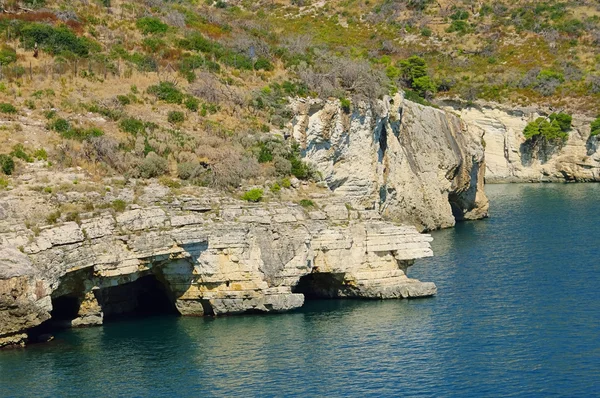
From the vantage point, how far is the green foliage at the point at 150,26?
219ft

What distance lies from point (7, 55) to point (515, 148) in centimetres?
7253

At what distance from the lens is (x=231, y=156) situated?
4909cm

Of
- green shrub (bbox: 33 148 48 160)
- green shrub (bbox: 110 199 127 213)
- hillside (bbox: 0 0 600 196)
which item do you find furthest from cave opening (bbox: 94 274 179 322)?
green shrub (bbox: 33 148 48 160)

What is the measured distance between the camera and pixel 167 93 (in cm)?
5603

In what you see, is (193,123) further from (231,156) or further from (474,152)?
(474,152)

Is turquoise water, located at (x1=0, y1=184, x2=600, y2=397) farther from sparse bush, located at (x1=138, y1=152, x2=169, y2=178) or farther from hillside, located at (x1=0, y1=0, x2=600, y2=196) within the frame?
hillside, located at (x1=0, y1=0, x2=600, y2=196)

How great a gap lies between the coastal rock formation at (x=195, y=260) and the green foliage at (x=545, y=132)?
66.1 meters

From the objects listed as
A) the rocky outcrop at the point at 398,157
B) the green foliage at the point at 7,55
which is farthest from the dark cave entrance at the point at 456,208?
the green foliage at the point at 7,55

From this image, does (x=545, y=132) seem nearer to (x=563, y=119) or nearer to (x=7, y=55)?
(x=563, y=119)

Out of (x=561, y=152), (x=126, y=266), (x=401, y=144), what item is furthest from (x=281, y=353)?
(x=561, y=152)

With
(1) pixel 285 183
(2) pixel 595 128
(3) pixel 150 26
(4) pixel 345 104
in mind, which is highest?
(3) pixel 150 26

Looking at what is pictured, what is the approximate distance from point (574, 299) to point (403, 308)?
9121 millimetres

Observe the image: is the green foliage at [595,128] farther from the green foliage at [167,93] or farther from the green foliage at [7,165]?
the green foliage at [7,165]

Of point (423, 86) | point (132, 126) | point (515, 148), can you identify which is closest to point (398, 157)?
point (132, 126)
